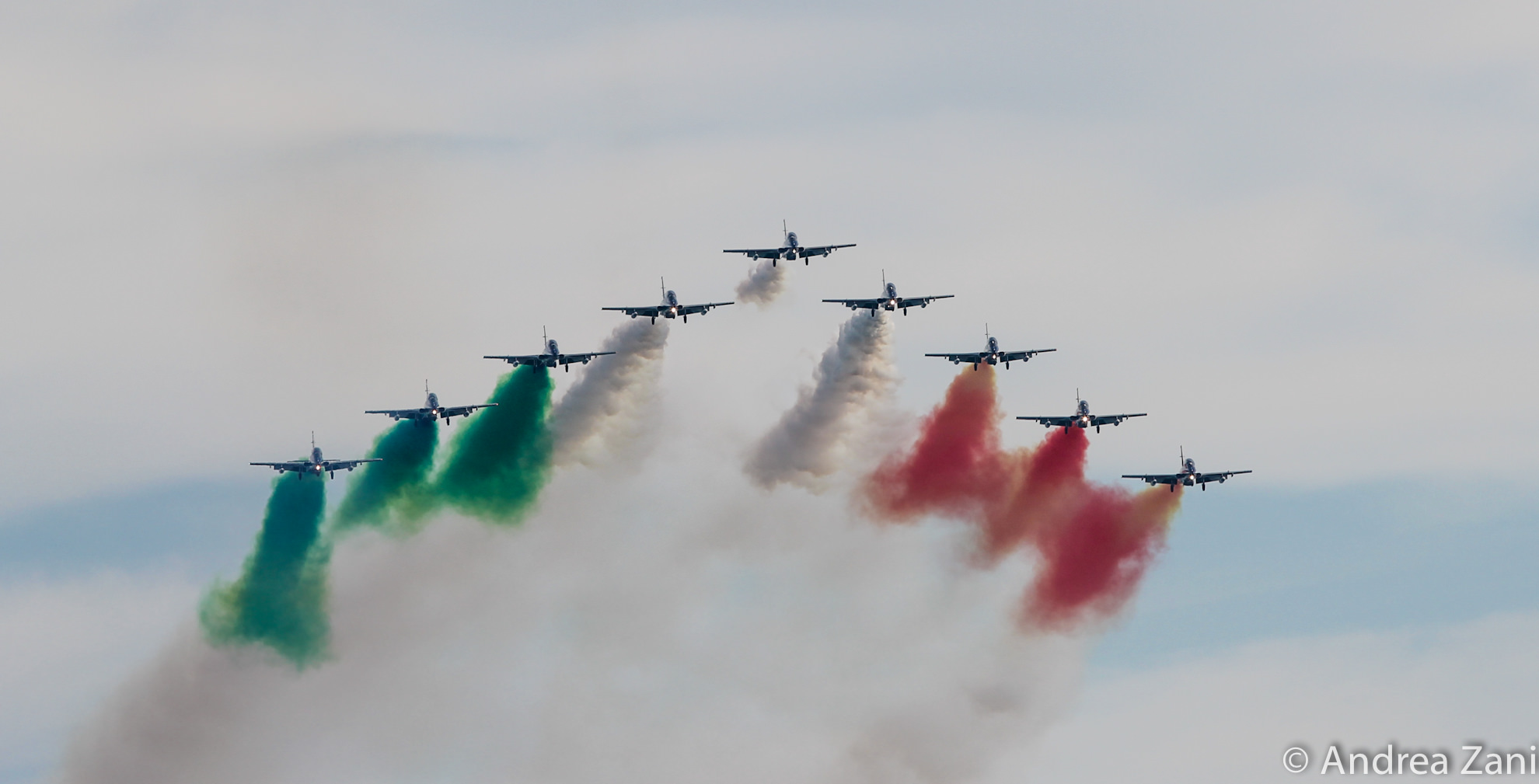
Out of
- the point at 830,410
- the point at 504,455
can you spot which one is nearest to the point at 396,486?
the point at 504,455

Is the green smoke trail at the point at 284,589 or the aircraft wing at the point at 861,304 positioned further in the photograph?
the green smoke trail at the point at 284,589

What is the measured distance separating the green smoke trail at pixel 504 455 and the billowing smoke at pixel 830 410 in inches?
503

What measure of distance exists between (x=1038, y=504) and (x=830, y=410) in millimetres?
13209

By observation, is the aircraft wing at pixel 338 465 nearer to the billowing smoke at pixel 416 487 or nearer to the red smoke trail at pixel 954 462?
the billowing smoke at pixel 416 487

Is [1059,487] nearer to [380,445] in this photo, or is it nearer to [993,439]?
[993,439]

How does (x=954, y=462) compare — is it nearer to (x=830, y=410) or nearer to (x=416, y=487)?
(x=830, y=410)

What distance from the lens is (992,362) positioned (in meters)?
138

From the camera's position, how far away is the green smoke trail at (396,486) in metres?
143

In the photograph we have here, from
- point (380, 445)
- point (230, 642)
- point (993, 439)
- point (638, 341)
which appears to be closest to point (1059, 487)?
point (993, 439)

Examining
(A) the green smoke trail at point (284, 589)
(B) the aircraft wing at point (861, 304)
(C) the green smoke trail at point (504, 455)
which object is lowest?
(A) the green smoke trail at point (284, 589)

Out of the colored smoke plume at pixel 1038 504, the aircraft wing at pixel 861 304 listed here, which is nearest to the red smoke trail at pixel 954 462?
the colored smoke plume at pixel 1038 504

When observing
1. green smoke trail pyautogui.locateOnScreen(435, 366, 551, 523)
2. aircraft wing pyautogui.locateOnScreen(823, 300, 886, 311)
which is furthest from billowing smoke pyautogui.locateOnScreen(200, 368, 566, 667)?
aircraft wing pyautogui.locateOnScreen(823, 300, 886, 311)

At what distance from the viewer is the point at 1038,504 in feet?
465

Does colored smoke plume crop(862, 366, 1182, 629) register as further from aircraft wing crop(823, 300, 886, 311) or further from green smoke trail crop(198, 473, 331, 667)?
green smoke trail crop(198, 473, 331, 667)
